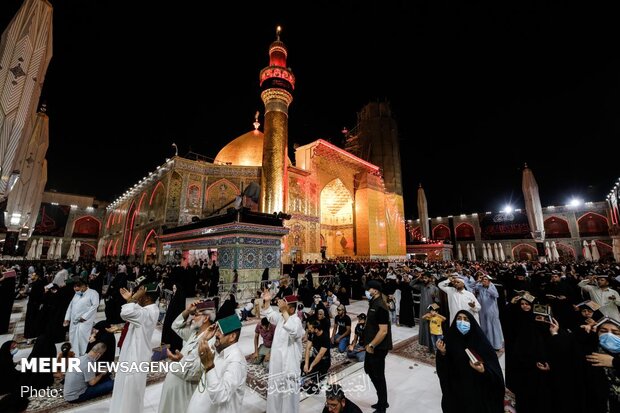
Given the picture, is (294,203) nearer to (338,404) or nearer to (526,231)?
(338,404)

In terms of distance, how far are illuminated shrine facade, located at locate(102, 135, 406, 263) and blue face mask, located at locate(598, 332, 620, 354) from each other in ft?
42.0

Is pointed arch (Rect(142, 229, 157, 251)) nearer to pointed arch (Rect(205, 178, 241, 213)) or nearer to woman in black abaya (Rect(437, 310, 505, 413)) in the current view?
pointed arch (Rect(205, 178, 241, 213))

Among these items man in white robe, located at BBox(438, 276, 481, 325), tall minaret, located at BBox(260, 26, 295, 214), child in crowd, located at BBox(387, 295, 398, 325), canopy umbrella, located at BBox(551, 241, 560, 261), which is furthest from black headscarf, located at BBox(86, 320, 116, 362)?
canopy umbrella, located at BBox(551, 241, 560, 261)

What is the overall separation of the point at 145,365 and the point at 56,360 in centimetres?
190

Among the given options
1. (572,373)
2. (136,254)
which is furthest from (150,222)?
(572,373)

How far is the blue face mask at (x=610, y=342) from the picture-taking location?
184 centimetres

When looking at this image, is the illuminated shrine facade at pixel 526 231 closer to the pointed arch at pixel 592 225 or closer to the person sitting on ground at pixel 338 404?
the pointed arch at pixel 592 225

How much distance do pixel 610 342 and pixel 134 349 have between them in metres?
3.89

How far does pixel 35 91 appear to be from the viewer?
863 centimetres

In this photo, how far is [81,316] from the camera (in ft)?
12.8

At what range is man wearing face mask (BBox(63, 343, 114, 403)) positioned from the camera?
2.76 metres

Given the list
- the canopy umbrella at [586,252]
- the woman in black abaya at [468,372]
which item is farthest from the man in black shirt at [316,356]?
the canopy umbrella at [586,252]

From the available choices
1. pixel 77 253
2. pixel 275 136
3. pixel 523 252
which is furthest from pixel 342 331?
pixel 523 252

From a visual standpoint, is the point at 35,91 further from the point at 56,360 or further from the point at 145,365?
the point at 145,365
